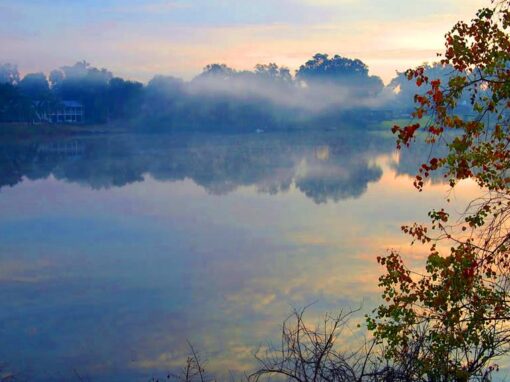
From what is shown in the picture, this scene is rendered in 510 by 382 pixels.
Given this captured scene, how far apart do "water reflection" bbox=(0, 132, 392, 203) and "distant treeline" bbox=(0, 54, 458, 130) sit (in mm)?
14688

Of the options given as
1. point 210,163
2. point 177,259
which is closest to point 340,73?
point 210,163

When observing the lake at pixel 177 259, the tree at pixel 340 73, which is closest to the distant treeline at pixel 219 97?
the tree at pixel 340 73

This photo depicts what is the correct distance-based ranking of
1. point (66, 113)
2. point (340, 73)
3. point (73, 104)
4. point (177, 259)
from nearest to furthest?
point (177, 259)
point (66, 113)
point (73, 104)
point (340, 73)

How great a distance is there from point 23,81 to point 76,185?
64965mm

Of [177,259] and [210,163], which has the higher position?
[210,163]

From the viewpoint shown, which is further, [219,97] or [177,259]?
[219,97]

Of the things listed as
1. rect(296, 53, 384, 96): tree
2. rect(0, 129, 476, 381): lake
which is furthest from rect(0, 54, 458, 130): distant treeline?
rect(0, 129, 476, 381): lake

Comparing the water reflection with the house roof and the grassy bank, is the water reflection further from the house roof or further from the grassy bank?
the house roof

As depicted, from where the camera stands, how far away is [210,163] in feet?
139

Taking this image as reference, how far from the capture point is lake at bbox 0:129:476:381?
35.9ft

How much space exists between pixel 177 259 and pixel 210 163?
1018 inches

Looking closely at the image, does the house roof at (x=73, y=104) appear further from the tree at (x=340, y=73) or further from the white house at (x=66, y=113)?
the tree at (x=340, y=73)

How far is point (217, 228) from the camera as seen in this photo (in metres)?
20.7

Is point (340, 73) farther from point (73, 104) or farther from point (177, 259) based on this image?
point (177, 259)
